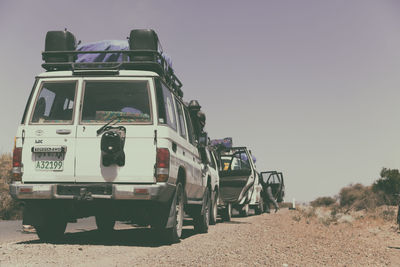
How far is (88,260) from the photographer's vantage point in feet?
21.9

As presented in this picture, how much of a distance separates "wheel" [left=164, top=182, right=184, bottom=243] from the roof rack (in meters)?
1.89

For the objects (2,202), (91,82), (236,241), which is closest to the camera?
(91,82)

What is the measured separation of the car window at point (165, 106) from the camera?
26.8 ft

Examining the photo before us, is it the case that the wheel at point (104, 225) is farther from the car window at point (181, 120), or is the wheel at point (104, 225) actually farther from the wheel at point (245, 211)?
the wheel at point (245, 211)

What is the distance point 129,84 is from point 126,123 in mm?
682

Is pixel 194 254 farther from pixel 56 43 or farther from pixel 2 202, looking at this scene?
pixel 2 202

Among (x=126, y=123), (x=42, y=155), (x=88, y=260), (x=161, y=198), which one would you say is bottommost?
(x=88, y=260)

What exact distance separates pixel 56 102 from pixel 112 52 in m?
1.20

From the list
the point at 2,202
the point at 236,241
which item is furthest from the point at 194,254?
the point at 2,202

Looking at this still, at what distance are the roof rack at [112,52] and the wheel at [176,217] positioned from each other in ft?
6.20

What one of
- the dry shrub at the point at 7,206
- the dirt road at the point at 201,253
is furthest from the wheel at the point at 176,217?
the dry shrub at the point at 7,206

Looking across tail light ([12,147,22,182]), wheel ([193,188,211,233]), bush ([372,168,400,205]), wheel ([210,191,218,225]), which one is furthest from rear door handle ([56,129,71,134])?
bush ([372,168,400,205])

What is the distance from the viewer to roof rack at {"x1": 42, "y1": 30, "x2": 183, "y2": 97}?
8.58 metres

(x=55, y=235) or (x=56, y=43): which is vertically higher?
(x=56, y=43)
